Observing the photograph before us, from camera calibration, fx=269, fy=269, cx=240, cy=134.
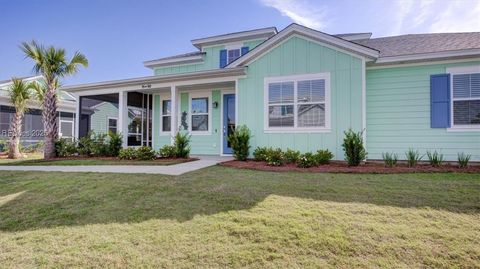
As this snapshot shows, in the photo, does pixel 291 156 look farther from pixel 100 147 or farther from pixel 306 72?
pixel 100 147

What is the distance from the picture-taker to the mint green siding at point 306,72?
7836 mm

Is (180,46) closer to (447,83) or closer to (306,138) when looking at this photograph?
(306,138)

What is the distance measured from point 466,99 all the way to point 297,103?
14.8 ft

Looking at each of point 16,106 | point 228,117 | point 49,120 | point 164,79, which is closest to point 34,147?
point 16,106

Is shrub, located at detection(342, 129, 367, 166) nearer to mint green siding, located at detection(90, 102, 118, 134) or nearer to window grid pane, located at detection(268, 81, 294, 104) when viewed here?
window grid pane, located at detection(268, 81, 294, 104)

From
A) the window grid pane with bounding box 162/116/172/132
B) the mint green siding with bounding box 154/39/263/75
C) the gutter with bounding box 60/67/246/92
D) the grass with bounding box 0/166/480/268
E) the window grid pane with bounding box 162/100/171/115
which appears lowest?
the grass with bounding box 0/166/480/268

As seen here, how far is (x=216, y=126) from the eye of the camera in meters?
10.8

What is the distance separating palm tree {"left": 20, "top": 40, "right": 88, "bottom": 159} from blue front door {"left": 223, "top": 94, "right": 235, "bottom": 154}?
19.4ft

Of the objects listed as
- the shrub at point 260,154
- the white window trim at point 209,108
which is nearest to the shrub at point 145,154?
the white window trim at point 209,108

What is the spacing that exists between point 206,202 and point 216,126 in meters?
6.92

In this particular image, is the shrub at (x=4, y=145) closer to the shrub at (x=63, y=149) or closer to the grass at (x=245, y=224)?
the shrub at (x=63, y=149)

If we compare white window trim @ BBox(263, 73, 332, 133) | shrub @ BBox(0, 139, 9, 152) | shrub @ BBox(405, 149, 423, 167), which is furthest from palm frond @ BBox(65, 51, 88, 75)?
shrub @ BBox(405, 149, 423, 167)

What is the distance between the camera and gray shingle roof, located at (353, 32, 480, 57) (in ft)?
26.9

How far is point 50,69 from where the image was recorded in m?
10.2
